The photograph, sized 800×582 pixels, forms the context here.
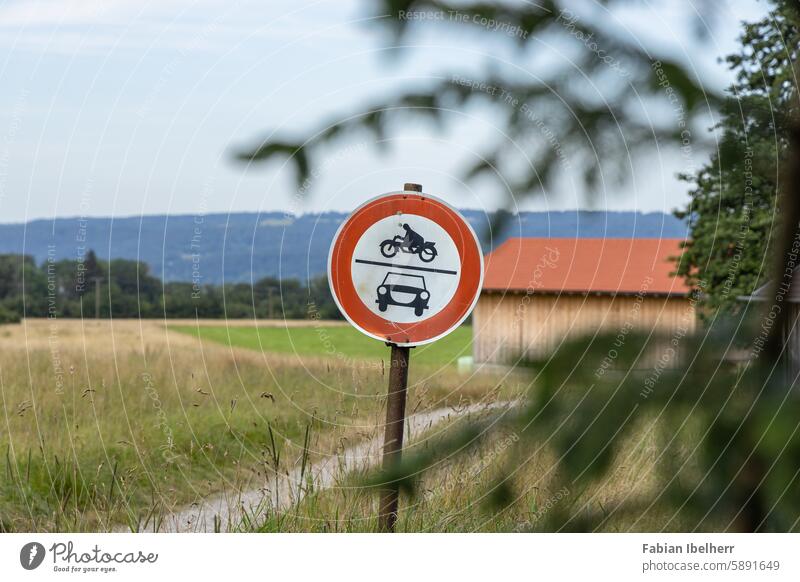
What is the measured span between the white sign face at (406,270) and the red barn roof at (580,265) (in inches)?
6.7

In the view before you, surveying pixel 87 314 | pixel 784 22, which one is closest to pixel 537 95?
pixel 784 22

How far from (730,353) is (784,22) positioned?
1170 millimetres

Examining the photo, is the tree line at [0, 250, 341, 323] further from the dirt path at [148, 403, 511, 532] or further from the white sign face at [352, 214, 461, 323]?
the dirt path at [148, 403, 511, 532]

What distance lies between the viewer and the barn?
6.73 ft

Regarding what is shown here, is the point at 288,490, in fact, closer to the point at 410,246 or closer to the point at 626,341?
the point at 410,246

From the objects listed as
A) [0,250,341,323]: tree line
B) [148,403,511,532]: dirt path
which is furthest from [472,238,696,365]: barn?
[0,250,341,323]: tree line

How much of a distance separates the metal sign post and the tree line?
39 centimetres

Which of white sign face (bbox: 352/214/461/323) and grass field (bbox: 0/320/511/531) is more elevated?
white sign face (bbox: 352/214/461/323)

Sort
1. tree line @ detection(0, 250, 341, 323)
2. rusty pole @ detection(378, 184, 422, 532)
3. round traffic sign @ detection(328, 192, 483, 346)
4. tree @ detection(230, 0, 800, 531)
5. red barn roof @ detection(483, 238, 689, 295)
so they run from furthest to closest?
red barn roof @ detection(483, 238, 689, 295) → tree line @ detection(0, 250, 341, 323) → rusty pole @ detection(378, 184, 422, 532) → round traffic sign @ detection(328, 192, 483, 346) → tree @ detection(230, 0, 800, 531)

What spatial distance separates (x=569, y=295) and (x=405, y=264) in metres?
3.88

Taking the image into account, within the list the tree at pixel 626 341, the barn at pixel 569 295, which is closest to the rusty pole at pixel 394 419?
the barn at pixel 569 295

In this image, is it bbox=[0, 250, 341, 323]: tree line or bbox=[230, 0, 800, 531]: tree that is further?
bbox=[0, 250, 341, 323]: tree line

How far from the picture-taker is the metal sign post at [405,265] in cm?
267

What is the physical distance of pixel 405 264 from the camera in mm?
2688
